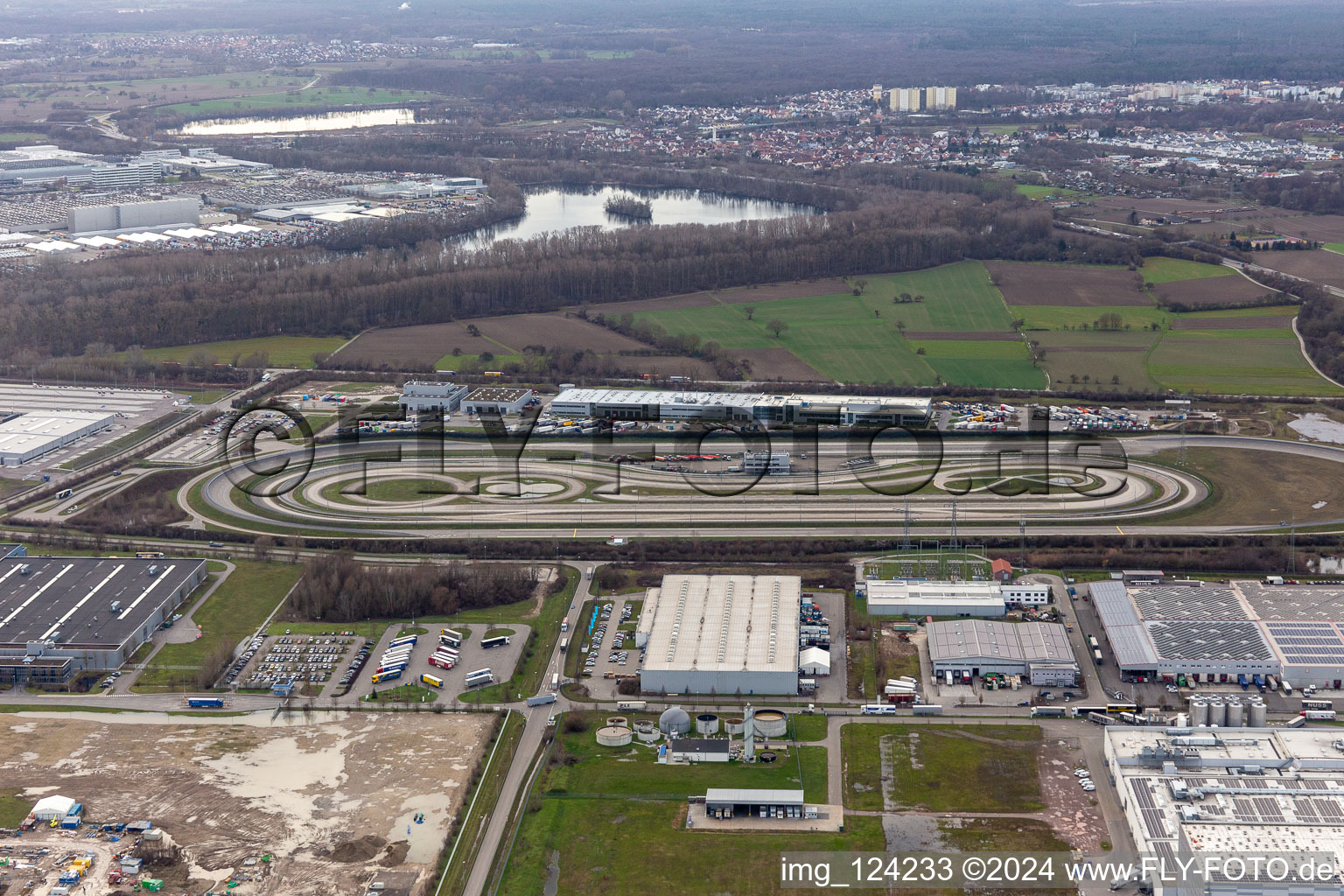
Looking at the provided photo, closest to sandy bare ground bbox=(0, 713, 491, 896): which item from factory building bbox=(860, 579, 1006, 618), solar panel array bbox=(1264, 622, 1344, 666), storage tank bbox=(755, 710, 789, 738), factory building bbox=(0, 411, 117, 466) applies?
storage tank bbox=(755, 710, 789, 738)

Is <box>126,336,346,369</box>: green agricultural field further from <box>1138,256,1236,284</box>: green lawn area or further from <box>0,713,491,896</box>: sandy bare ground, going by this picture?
<box>1138,256,1236,284</box>: green lawn area

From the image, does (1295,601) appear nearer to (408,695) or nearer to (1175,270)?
(408,695)

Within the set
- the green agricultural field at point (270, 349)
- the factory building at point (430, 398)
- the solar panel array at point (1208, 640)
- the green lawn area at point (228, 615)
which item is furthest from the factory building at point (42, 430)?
the solar panel array at point (1208, 640)

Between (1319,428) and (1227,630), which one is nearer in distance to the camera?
(1227,630)

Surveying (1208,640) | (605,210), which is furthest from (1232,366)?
(605,210)

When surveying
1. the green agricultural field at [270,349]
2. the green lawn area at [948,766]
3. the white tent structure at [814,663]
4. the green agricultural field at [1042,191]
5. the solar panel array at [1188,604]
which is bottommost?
the green lawn area at [948,766]

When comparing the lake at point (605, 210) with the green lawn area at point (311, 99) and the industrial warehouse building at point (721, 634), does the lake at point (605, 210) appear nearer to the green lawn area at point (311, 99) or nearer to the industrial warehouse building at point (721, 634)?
the industrial warehouse building at point (721, 634)

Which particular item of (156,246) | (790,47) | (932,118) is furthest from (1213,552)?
(790,47)
